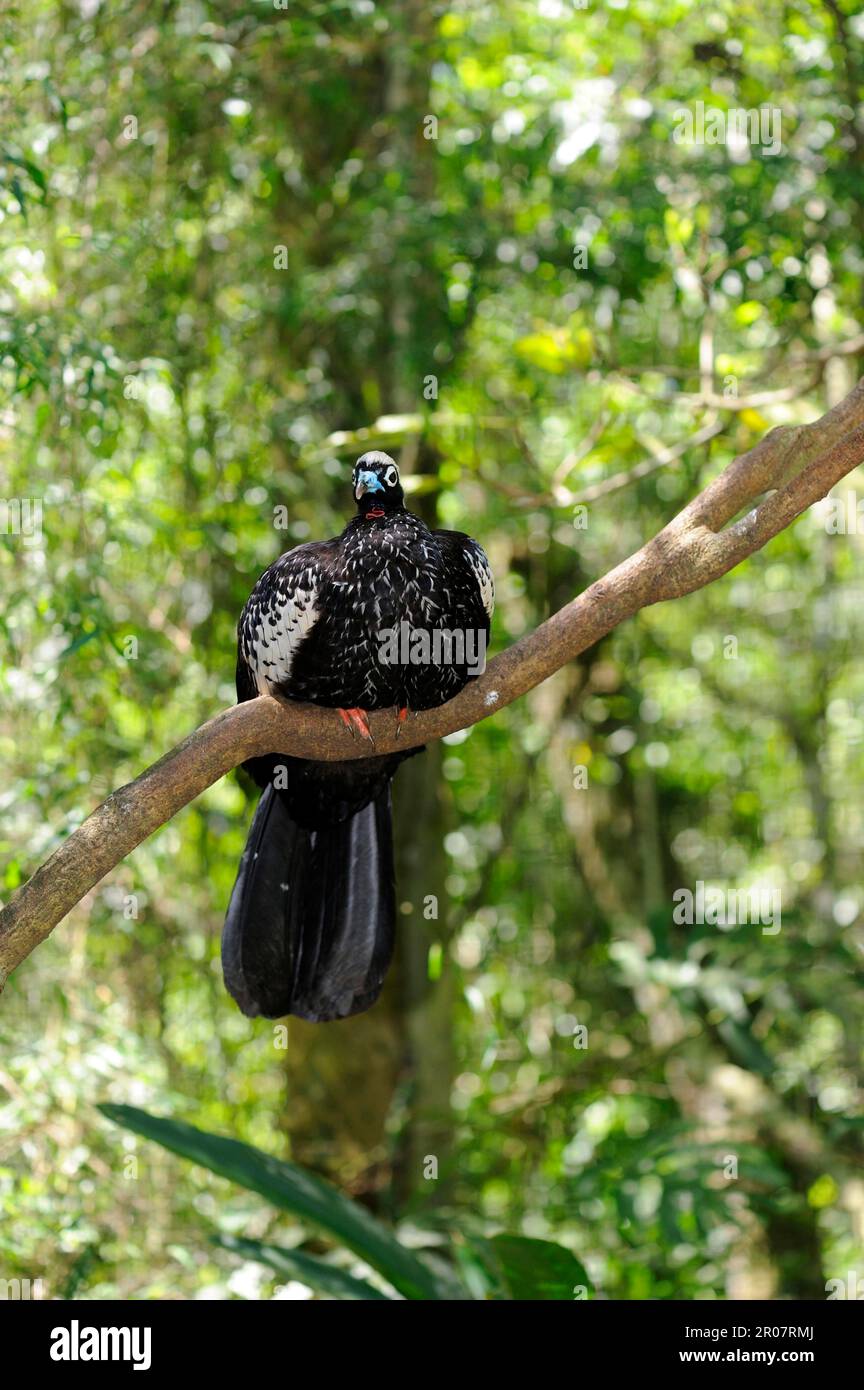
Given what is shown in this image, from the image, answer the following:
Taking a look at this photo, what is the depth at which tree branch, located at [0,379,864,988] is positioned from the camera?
193cm

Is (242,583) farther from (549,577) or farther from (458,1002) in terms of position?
(458,1002)

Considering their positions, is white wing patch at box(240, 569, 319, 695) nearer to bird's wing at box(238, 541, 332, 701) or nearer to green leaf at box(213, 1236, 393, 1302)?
bird's wing at box(238, 541, 332, 701)

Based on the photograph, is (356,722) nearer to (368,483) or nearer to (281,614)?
(281,614)

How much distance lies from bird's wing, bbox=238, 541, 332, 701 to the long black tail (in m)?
0.35

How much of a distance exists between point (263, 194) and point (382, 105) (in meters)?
0.45

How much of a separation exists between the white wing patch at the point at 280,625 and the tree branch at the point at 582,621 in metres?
0.10

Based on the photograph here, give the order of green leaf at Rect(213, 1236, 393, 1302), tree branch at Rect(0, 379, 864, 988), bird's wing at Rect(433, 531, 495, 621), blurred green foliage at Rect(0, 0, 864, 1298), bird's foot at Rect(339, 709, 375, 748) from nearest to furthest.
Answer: tree branch at Rect(0, 379, 864, 988) → bird's foot at Rect(339, 709, 375, 748) → bird's wing at Rect(433, 531, 495, 621) → green leaf at Rect(213, 1236, 393, 1302) → blurred green foliage at Rect(0, 0, 864, 1298)

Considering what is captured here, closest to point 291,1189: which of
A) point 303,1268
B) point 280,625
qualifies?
point 303,1268

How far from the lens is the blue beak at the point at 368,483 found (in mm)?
2502

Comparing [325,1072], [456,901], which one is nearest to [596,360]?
[456,901]

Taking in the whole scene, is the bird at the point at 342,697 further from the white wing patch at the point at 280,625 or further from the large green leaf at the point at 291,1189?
the large green leaf at the point at 291,1189

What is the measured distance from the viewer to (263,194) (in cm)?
389

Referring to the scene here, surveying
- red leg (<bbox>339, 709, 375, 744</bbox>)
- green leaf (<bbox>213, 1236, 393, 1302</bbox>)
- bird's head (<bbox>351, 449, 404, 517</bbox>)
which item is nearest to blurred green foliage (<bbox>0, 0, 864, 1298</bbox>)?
green leaf (<bbox>213, 1236, 393, 1302</bbox>)

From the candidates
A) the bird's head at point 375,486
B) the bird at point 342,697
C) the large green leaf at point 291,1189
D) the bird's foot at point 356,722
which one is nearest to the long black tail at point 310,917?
the bird at point 342,697
